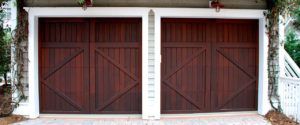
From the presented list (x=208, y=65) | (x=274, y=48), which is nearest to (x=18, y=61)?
(x=208, y=65)

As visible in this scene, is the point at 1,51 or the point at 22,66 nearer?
the point at 22,66

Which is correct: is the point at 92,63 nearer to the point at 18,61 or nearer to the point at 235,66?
the point at 18,61

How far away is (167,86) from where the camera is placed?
6.52m

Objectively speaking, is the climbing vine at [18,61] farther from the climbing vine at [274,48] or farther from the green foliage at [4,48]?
the climbing vine at [274,48]

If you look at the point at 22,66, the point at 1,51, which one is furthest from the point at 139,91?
the point at 1,51

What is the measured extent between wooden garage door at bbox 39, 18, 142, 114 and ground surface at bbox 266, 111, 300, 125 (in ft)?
8.42

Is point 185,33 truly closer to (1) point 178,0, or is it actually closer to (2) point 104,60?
(1) point 178,0

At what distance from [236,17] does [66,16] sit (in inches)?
131

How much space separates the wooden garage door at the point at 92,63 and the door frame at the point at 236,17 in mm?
A: 432

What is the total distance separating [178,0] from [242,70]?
1975 millimetres

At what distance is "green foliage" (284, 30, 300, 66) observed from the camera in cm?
834

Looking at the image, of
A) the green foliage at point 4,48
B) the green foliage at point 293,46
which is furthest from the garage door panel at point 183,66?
the green foliage at point 4,48

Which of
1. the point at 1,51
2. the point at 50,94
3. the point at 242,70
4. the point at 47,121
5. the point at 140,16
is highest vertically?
the point at 140,16

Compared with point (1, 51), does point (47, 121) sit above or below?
below
